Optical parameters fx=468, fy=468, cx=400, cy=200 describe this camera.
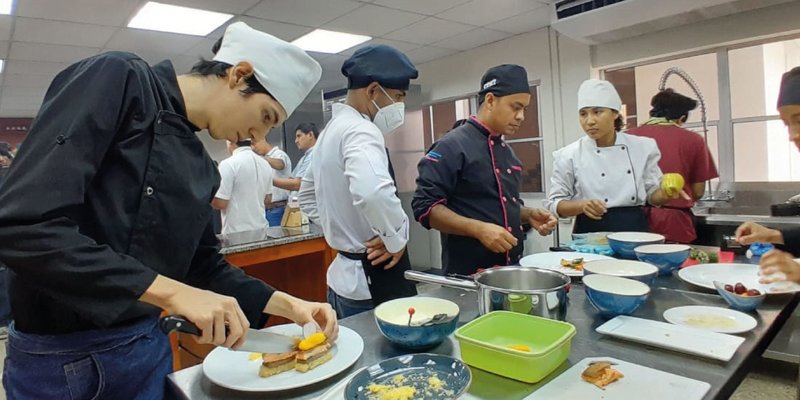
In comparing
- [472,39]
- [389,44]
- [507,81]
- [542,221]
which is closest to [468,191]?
[542,221]

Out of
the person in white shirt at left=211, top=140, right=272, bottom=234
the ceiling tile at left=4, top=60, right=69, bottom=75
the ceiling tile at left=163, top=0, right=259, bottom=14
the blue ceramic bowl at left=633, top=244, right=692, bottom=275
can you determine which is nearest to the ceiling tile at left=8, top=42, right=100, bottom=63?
the ceiling tile at left=4, top=60, right=69, bottom=75

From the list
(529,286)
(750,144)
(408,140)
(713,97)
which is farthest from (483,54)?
(529,286)

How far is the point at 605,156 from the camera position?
223 cm

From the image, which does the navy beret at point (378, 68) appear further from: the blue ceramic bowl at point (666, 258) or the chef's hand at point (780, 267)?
the chef's hand at point (780, 267)

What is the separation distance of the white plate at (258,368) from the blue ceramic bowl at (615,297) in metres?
0.54

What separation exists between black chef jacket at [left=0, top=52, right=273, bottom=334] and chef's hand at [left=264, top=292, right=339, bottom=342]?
0.03m

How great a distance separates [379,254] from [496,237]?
38 centimetres

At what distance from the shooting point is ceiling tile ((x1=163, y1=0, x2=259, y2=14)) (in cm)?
315

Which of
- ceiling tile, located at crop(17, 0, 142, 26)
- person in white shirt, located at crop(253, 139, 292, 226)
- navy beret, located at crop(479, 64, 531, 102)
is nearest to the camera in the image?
navy beret, located at crop(479, 64, 531, 102)

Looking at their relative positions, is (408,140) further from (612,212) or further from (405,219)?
(405,219)

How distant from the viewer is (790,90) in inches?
51.8

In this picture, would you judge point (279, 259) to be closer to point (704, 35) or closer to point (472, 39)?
point (472, 39)

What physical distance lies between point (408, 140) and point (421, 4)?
1.93 metres

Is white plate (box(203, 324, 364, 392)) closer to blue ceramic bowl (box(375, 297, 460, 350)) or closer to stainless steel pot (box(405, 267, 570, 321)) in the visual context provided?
blue ceramic bowl (box(375, 297, 460, 350))
